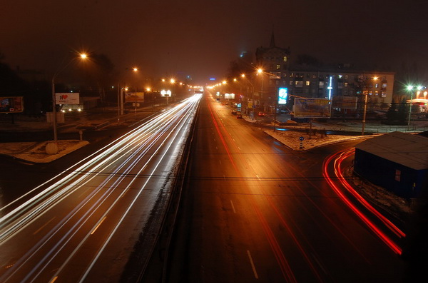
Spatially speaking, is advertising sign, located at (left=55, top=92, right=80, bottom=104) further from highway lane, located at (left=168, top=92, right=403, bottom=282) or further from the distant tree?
the distant tree

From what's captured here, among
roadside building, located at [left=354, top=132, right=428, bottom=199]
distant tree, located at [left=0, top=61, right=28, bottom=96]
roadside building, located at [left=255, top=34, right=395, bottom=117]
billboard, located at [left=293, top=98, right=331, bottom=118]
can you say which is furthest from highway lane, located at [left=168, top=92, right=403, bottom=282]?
roadside building, located at [left=255, top=34, right=395, bottom=117]

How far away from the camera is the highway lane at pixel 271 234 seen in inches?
392

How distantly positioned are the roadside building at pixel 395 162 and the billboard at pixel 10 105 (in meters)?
41.9

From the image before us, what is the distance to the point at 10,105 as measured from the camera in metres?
43.5

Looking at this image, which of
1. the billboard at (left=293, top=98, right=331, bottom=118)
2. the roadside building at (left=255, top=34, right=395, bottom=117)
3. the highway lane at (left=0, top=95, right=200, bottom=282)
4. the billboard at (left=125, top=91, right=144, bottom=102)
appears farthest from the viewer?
the roadside building at (left=255, top=34, right=395, bottom=117)

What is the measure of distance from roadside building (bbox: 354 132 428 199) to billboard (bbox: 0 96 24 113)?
4189 centimetres

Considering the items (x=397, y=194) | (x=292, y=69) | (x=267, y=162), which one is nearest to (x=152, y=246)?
(x=397, y=194)

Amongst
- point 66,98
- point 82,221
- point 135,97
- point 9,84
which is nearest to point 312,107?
point 66,98

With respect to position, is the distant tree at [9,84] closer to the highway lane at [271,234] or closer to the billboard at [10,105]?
the billboard at [10,105]

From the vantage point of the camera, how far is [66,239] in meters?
11.8

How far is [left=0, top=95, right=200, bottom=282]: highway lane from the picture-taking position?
984 centimetres

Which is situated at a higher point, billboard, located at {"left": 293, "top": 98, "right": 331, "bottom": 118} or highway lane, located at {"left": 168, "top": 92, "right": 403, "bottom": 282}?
billboard, located at {"left": 293, "top": 98, "right": 331, "bottom": 118}

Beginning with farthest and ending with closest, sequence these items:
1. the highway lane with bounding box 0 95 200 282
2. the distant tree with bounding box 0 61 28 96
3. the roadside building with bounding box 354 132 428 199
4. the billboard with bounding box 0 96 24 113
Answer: the distant tree with bounding box 0 61 28 96 → the billboard with bounding box 0 96 24 113 → the roadside building with bounding box 354 132 428 199 → the highway lane with bounding box 0 95 200 282

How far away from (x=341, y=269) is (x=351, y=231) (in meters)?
3.55
